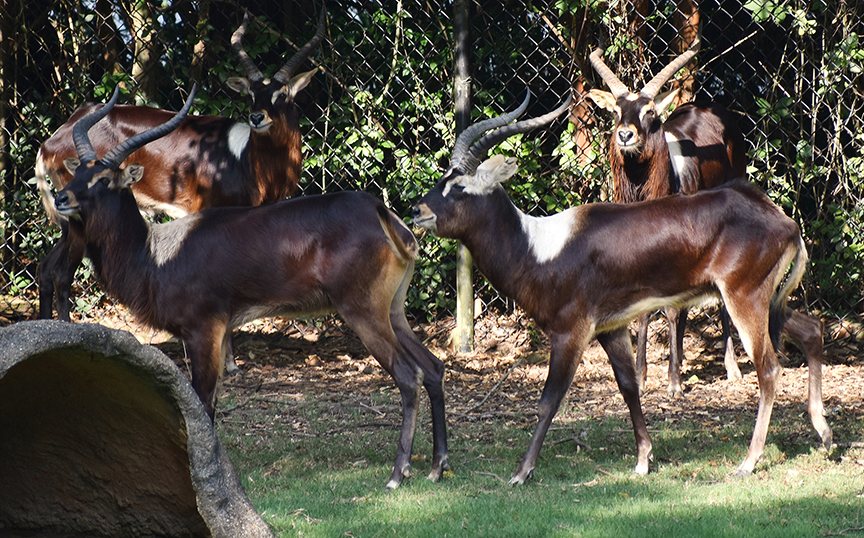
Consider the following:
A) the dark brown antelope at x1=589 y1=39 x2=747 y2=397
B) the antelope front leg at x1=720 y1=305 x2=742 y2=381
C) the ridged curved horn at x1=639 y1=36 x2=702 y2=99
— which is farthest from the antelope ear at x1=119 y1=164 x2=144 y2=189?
the antelope front leg at x1=720 y1=305 x2=742 y2=381

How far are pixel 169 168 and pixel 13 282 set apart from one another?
237 centimetres

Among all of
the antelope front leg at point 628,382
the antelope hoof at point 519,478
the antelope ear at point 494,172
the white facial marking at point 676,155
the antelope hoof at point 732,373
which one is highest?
the antelope ear at point 494,172

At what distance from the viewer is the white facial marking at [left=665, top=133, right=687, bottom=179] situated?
269 inches

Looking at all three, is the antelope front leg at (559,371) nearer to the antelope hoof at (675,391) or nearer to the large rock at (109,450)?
the large rock at (109,450)

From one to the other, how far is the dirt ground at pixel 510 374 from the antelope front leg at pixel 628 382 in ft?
3.36

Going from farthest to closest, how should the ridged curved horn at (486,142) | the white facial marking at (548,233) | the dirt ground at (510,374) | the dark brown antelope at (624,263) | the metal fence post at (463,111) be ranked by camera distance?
the metal fence post at (463,111)
the dirt ground at (510,374)
the ridged curved horn at (486,142)
the white facial marking at (548,233)
the dark brown antelope at (624,263)

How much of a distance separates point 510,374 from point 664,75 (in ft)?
8.32

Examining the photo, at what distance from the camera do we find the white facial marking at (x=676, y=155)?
6.82m

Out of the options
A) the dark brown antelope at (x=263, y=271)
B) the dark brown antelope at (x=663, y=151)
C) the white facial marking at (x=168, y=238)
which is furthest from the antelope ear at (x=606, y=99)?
the white facial marking at (x=168, y=238)

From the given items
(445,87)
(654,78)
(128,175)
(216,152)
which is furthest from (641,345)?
(128,175)

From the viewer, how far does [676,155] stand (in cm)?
689

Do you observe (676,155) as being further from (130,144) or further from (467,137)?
(130,144)

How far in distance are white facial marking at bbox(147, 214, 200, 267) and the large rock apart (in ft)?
4.01

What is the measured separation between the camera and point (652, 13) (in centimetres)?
760
